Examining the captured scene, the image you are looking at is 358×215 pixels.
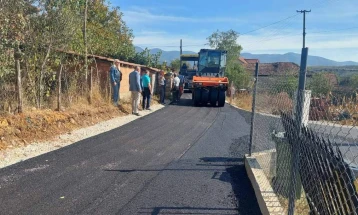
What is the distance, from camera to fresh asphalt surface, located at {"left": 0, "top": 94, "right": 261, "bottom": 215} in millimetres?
4059

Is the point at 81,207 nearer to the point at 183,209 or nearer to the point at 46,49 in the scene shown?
the point at 183,209

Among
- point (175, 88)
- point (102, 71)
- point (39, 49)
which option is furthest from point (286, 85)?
point (175, 88)

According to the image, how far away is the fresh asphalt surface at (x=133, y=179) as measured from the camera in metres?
4.06

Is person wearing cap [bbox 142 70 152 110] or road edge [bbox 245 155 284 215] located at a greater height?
person wearing cap [bbox 142 70 152 110]

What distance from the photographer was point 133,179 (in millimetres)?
5043

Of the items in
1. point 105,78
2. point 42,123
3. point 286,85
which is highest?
point 286,85

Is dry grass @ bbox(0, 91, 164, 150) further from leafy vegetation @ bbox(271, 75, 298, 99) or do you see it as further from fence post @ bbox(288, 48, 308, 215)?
fence post @ bbox(288, 48, 308, 215)

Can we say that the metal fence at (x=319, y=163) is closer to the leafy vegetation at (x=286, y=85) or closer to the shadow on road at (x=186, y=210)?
the leafy vegetation at (x=286, y=85)

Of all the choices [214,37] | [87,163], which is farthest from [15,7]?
[214,37]

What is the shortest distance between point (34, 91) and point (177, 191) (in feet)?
20.4

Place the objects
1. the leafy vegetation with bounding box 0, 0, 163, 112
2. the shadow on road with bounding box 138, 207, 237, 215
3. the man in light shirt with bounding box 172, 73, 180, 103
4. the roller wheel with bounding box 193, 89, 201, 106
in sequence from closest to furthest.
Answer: the shadow on road with bounding box 138, 207, 237, 215, the leafy vegetation with bounding box 0, 0, 163, 112, the roller wheel with bounding box 193, 89, 201, 106, the man in light shirt with bounding box 172, 73, 180, 103

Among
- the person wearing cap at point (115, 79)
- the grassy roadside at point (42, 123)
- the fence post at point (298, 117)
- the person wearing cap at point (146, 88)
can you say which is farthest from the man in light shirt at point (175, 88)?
the fence post at point (298, 117)

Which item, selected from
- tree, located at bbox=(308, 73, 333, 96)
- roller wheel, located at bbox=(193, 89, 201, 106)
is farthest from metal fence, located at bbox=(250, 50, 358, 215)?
roller wheel, located at bbox=(193, 89, 201, 106)

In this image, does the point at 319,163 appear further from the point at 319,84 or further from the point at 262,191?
the point at 319,84
